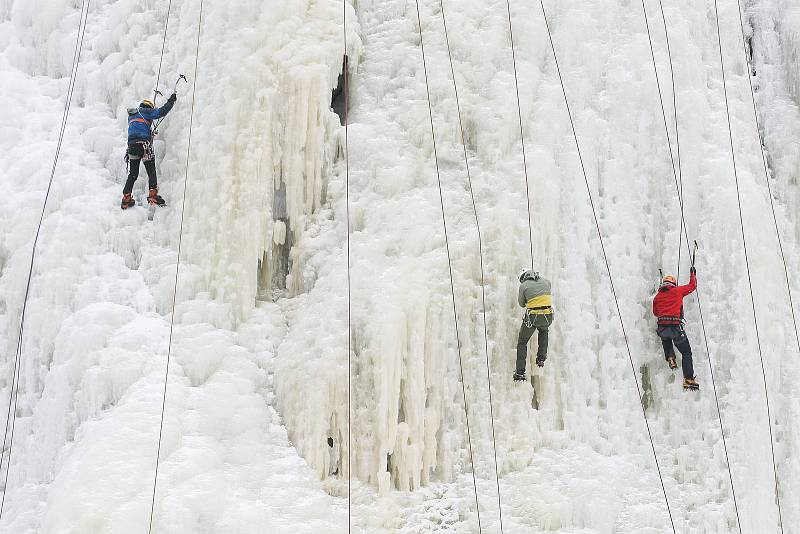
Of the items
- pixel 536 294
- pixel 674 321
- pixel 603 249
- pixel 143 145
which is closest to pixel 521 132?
pixel 603 249

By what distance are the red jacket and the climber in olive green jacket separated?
977mm

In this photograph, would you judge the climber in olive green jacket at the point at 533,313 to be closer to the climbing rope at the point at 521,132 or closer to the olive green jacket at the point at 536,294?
the olive green jacket at the point at 536,294

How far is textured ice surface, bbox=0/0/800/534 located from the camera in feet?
22.5

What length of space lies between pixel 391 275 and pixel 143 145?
2630 millimetres

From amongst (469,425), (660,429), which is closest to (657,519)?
(660,429)

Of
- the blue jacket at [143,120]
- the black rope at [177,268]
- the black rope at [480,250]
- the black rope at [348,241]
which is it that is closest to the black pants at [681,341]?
the black rope at [480,250]

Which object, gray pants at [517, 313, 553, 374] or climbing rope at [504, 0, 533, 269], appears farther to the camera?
climbing rope at [504, 0, 533, 269]

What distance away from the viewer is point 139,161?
775 cm

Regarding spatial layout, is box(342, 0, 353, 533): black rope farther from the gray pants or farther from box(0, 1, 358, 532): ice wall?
the gray pants

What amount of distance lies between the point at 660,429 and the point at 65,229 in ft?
18.7

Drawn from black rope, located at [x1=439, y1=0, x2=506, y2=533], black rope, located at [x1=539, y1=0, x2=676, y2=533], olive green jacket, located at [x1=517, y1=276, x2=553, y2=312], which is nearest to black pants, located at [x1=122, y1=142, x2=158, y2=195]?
black rope, located at [x1=439, y1=0, x2=506, y2=533]

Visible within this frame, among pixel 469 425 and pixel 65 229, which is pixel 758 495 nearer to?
pixel 469 425

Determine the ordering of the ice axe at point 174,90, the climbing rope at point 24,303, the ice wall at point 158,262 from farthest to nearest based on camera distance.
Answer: the ice axe at point 174,90
the climbing rope at point 24,303
the ice wall at point 158,262

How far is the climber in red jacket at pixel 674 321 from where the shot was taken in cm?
708
